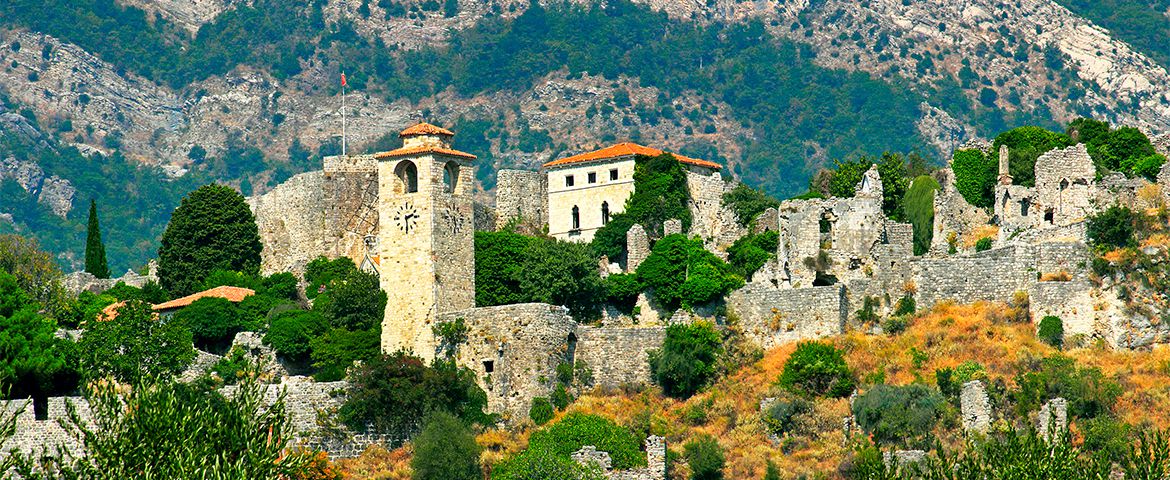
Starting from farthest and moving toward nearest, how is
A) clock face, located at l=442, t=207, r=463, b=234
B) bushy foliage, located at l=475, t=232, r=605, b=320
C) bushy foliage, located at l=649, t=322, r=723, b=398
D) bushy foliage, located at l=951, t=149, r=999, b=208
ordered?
bushy foliage, located at l=951, t=149, r=999, b=208
bushy foliage, located at l=475, t=232, r=605, b=320
clock face, located at l=442, t=207, r=463, b=234
bushy foliage, located at l=649, t=322, r=723, b=398

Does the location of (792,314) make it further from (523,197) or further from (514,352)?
(523,197)

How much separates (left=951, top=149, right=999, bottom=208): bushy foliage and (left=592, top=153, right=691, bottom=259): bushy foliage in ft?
28.6

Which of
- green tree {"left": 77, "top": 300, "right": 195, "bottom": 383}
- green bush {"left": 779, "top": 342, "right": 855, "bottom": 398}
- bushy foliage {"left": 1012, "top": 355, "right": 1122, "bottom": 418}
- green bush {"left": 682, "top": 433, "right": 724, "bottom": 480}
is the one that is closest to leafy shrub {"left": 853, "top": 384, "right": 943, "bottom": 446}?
green bush {"left": 779, "top": 342, "right": 855, "bottom": 398}

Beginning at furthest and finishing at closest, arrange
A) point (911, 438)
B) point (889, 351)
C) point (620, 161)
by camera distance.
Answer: point (620, 161) → point (889, 351) → point (911, 438)

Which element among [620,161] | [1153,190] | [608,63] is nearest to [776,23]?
[608,63]

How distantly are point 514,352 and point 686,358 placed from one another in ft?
15.1

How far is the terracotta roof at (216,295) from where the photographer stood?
217ft

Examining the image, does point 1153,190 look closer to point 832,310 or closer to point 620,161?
point 832,310

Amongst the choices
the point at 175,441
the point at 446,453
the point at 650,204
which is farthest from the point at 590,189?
the point at 175,441

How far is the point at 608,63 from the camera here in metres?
144

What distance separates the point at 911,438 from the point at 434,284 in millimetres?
14488

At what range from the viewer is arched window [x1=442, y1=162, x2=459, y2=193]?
62.4 metres

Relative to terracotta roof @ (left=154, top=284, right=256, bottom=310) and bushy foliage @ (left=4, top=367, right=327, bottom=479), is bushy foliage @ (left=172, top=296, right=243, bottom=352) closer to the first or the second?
terracotta roof @ (left=154, top=284, right=256, bottom=310)

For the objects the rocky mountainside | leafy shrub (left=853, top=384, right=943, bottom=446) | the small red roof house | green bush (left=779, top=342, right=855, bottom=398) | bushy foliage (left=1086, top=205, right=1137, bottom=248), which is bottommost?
leafy shrub (left=853, top=384, right=943, bottom=446)
